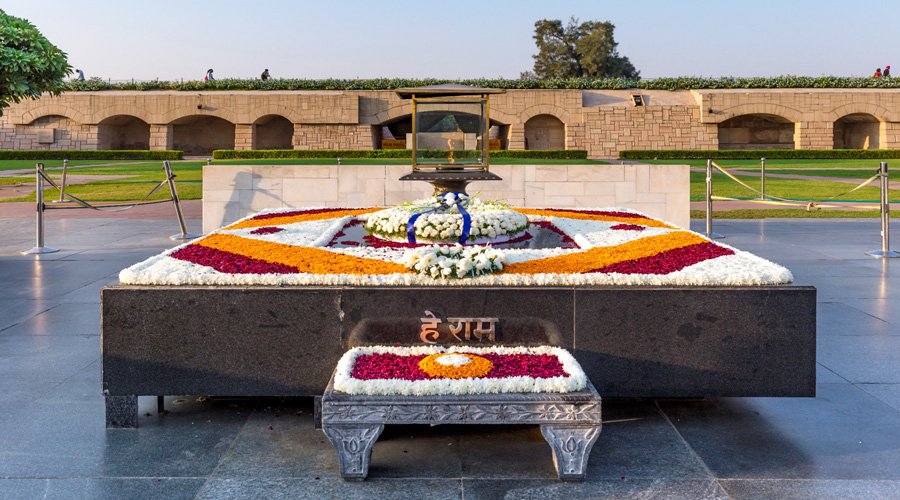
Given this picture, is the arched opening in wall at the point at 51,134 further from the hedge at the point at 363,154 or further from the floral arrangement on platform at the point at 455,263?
the floral arrangement on platform at the point at 455,263

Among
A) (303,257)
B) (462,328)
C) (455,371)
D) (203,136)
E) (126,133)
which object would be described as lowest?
(455,371)

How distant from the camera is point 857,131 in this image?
147 feet

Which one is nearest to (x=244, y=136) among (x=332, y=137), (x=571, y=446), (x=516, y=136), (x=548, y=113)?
(x=332, y=137)

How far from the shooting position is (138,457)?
4203 mm

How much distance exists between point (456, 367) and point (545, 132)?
40201mm

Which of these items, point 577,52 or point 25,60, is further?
point 577,52

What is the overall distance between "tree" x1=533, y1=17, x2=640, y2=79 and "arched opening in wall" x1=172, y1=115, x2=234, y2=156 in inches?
1058

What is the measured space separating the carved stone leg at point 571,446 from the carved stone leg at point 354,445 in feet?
2.48

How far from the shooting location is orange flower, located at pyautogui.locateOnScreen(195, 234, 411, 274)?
508 centimetres

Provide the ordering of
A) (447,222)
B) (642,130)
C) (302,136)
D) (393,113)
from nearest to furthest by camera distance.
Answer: (447,222) → (393,113) → (642,130) → (302,136)

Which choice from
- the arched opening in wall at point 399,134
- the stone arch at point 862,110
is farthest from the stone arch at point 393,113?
the stone arch at point 862,110

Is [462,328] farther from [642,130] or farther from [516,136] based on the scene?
[642,130]

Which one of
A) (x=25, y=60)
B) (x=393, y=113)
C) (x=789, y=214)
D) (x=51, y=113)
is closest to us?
(x=25, y=60)

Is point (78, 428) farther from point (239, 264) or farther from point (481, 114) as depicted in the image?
point (481, 114)
